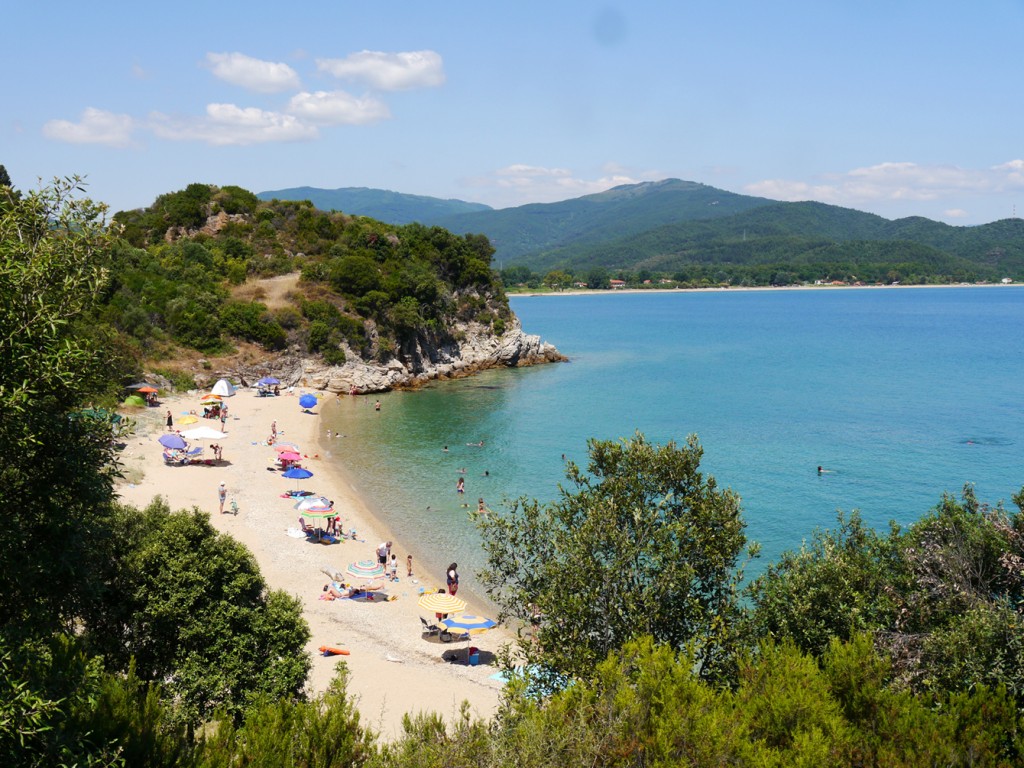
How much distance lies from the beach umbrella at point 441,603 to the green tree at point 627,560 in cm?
759

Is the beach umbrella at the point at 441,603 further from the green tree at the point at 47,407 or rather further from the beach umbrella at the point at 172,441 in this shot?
the beach umbrella at the point at 172,441

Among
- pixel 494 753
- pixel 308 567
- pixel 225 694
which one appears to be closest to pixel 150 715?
pixel 225 694

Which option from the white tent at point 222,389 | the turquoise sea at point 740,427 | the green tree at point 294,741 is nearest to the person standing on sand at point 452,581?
the turquoise sea at point 740,427

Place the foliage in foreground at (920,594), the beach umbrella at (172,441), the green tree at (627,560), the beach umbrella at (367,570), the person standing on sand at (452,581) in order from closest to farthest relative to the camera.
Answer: the foliage in foreground at (920,594), the green tree at (627,560), the person standing on sand at (452,581), the beach umbrella at (367,570), the beach umbrella at (172,441)

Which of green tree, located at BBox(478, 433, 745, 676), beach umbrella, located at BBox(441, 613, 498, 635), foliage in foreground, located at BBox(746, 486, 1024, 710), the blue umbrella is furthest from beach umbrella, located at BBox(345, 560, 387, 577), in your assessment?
foliage in foreground, located at BBox(746, 486, 1024, 710)

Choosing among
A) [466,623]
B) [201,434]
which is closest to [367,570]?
[466,623]

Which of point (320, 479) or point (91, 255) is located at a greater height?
point (91, 255)

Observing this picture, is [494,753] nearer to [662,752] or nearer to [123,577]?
[662,752]

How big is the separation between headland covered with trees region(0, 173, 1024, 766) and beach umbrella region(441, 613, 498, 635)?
7191 mm

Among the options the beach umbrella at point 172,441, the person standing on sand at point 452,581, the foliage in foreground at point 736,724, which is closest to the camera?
the foliage in foreground at point 736,724

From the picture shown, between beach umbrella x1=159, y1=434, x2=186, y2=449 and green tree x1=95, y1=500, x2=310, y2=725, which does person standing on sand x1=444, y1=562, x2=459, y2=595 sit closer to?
green tree x1=95, y1=500, x2=310, y2=725

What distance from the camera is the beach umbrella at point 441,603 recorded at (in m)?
21.1

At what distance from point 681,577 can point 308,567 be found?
17.3 metres

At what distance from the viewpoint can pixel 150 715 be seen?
10508 mm
